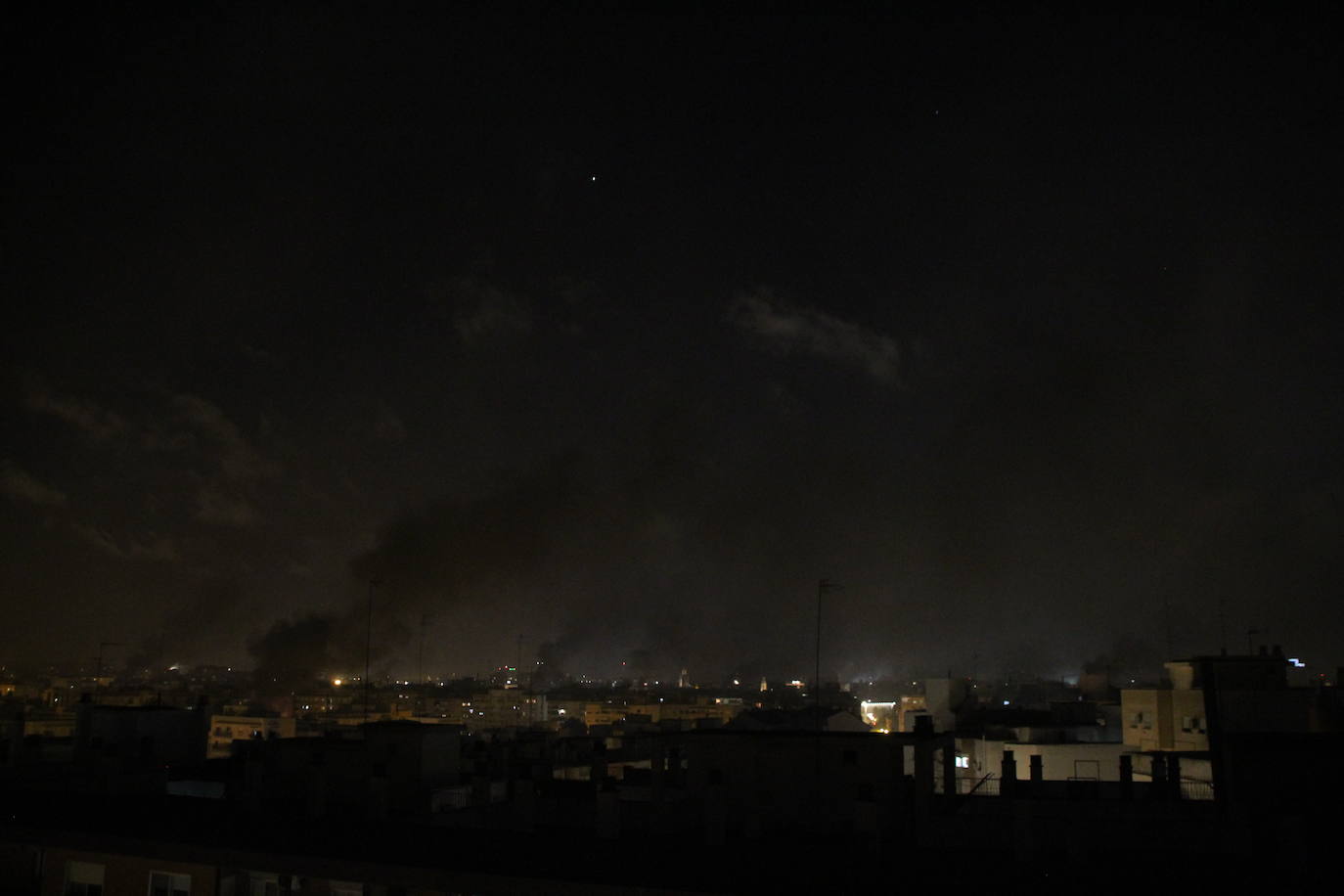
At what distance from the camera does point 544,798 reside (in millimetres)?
21156

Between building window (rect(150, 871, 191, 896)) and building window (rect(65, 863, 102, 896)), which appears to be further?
building window (rect(65, 863, 102, 896))

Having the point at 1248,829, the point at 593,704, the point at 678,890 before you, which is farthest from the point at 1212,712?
the point at 593,704

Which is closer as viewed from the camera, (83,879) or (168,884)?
(168,884)

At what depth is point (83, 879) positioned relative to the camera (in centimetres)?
1530

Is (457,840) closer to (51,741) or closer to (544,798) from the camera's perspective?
(544,798)

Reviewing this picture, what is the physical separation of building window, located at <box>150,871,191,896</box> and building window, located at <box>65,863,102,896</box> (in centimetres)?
93

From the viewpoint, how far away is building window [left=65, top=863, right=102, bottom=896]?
15.2 meters

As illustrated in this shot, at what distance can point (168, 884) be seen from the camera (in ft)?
48.4

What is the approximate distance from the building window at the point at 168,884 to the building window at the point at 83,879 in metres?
0.93

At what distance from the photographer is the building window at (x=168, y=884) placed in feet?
48.1

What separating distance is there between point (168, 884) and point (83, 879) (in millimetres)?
1542

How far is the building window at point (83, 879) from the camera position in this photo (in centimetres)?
1517

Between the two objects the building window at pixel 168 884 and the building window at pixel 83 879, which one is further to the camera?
the building window at pixel 83 879

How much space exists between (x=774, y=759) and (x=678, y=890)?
783cm
